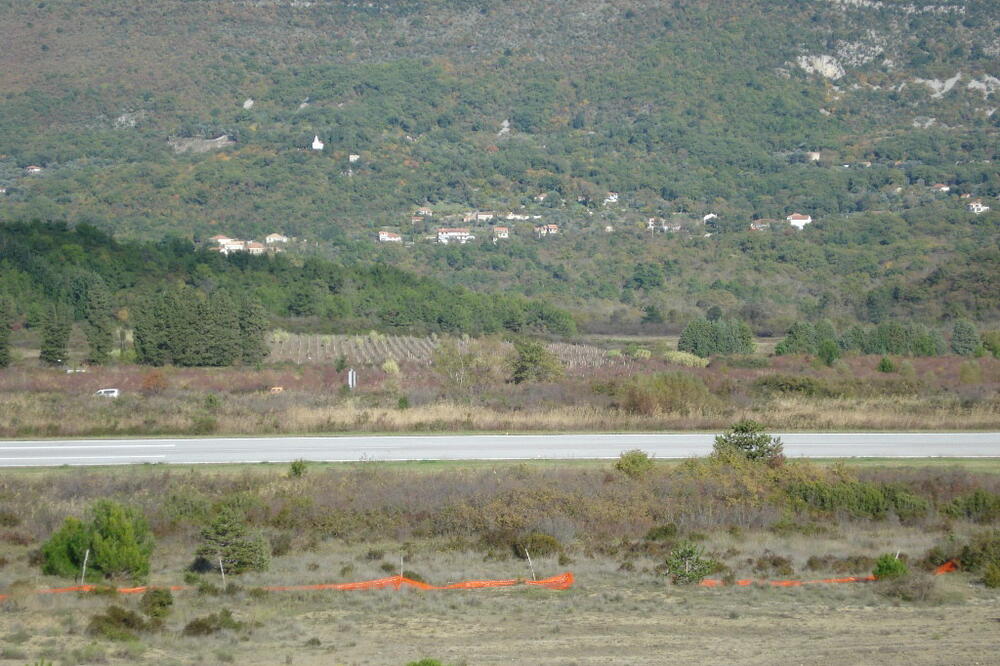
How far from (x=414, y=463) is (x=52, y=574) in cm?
814

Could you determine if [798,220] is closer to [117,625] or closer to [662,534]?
[662,534]

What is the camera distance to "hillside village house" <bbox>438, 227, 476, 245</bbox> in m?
112

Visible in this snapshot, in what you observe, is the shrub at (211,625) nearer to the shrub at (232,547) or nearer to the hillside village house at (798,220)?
the shrub at (232,547)

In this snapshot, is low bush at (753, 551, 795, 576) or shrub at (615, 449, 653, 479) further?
shrub at (615, 449, 653, 479)

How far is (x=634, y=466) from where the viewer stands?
18.4m

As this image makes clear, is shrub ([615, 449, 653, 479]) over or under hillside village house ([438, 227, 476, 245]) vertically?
under

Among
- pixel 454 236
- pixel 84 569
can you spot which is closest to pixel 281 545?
pixel 84 569

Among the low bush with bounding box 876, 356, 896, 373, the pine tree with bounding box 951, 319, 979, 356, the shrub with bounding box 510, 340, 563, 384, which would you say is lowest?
the low bush with bounding box 876, 356, 896, 373

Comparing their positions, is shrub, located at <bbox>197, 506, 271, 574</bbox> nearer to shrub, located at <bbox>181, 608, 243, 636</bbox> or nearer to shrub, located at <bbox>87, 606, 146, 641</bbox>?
shrub, located at <bbox>181, 608, 243, 636</bbox>

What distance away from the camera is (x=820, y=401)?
29078 millimetres

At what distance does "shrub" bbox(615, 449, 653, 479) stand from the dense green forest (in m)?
29.1

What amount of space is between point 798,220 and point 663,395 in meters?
90.5

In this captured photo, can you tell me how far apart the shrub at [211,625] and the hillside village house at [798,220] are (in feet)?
343

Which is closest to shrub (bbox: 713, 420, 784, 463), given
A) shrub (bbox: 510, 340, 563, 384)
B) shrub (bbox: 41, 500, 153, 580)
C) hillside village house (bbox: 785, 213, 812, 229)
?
shrub (bbox: 41, 500, 153, 580)
